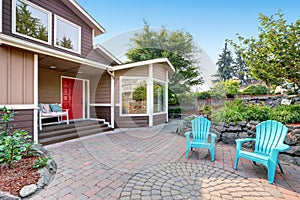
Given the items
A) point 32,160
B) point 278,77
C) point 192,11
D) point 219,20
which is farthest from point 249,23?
point 32,160

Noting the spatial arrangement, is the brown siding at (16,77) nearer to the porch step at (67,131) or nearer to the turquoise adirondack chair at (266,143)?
the porch step at (67,131)

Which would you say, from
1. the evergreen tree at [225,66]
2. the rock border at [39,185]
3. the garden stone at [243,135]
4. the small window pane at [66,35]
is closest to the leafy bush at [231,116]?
the garden stone at [243,135]

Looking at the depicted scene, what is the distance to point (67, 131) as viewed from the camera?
4973mm

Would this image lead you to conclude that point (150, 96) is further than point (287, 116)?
Yes

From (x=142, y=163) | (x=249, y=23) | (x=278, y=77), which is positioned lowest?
(x=142, y=163)

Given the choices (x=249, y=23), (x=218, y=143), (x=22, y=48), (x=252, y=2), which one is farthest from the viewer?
(x=249, y=23)

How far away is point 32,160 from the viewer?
2.90 m

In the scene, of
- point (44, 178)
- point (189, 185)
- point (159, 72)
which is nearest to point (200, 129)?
point (189, 185)

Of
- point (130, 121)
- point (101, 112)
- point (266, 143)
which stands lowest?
point (130, 121)

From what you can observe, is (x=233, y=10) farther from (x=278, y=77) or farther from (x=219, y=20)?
(x=278, y=77)

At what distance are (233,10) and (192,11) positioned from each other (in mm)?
1767

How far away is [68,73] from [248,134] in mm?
7026

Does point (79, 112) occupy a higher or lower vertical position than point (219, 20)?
lower

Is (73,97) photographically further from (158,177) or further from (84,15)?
(158,177)
